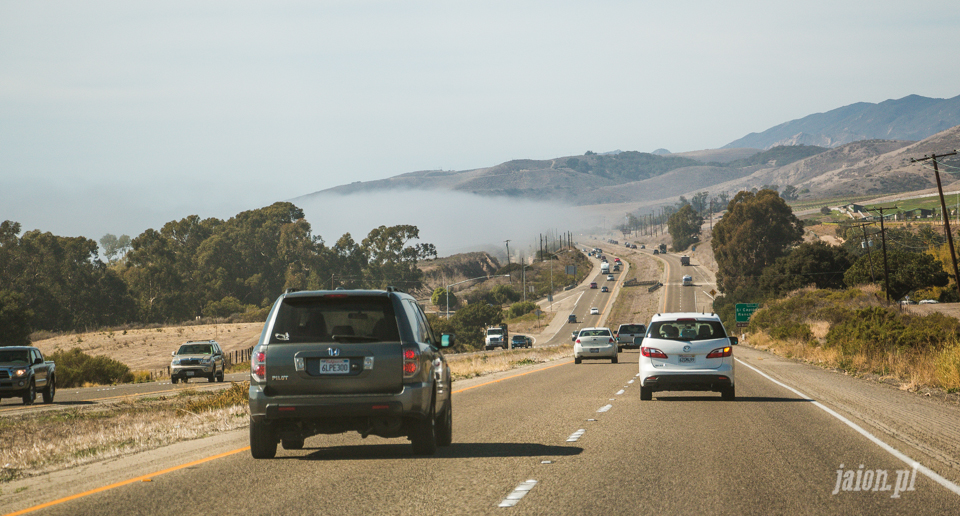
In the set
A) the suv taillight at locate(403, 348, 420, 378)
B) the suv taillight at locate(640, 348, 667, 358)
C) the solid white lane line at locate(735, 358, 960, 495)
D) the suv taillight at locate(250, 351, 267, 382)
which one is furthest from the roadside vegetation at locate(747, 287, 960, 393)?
the suv taillight at locate(250, 351, 267, 382)

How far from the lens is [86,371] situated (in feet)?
153

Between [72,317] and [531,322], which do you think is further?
[531,322]

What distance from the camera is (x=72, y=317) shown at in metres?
111

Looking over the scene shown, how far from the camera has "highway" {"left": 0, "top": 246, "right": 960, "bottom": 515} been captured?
838 cm

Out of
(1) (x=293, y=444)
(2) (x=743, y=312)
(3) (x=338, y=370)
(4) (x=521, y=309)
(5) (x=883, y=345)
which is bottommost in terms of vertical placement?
(4) (x=521, y=309)

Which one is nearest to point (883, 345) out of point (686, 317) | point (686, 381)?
point (686, 317)

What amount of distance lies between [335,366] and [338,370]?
6 centimetres

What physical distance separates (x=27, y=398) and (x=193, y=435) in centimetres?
1451

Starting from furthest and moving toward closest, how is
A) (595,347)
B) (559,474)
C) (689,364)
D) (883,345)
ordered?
(595,347), (883,345), (689,364), (559,474)

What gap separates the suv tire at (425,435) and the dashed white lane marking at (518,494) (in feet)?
6.81

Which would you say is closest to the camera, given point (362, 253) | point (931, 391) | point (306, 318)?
point (306, 318)

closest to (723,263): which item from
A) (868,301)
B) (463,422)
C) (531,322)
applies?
(531,322)

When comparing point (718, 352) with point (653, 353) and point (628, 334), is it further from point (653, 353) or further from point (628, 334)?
point (628, 334)

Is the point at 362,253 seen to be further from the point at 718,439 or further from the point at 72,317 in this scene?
the point at 718,439
